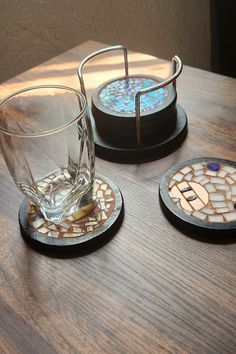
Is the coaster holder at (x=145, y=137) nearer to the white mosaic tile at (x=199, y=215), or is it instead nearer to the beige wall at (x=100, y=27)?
the white mosaic tile at (x=199, y=215)

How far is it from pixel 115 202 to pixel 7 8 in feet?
4.09

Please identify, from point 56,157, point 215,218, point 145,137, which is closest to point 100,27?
point 145,137

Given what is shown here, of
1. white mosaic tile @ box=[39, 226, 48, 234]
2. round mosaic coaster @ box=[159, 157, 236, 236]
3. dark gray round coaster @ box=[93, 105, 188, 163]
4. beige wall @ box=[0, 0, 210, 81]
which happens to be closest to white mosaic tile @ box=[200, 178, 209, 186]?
round mosaic coaster @ box=[159, 157, 236, 236]

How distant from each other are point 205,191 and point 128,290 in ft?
0.67

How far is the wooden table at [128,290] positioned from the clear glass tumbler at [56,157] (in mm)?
69

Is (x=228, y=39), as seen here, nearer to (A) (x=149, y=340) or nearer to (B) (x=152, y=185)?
(B) (x=152, y=185)

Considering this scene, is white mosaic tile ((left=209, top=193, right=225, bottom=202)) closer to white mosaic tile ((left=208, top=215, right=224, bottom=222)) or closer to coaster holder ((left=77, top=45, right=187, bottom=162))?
white mosaic tile ((left=208, top=215, right=224, bottom=222))

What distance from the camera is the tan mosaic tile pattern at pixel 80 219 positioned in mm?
626

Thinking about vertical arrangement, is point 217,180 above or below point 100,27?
above

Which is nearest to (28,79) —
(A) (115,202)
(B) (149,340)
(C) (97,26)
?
(A) (115,202)

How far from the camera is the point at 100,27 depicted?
1.90 meters

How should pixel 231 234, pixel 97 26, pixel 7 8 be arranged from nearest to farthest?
1. pixel 231 234
2. pixel 7 8
3. pixel 97 26

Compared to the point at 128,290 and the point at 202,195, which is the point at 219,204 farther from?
the point at 128,290

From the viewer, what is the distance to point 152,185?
2.33 feet
